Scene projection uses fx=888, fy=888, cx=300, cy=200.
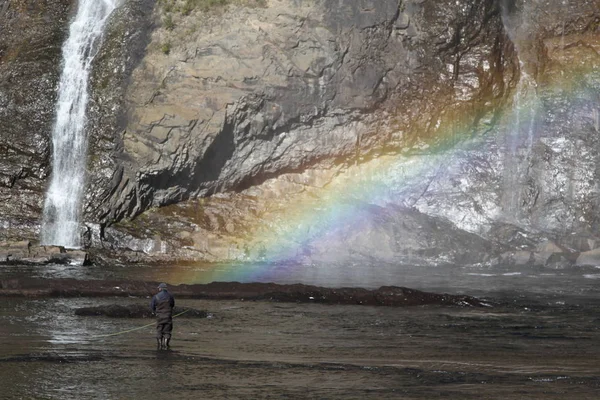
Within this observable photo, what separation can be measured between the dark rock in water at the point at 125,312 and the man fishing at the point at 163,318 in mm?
4429

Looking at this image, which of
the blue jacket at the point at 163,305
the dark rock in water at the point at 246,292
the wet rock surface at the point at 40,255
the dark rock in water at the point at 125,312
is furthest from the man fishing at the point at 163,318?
the wet rock surface at the point at 40,255

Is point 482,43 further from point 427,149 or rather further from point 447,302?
point 447,302

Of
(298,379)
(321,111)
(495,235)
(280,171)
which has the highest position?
(321,111)

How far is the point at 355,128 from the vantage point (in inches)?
1703

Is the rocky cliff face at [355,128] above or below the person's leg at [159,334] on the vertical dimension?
above

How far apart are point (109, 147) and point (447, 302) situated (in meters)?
20.6

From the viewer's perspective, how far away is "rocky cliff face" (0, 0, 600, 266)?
40406 mm

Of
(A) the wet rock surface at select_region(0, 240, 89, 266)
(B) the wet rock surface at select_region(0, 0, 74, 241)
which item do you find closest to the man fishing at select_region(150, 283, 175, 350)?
(A) the wet rock surface at select_region(0, 240, 89, 266)

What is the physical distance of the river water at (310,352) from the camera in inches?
559

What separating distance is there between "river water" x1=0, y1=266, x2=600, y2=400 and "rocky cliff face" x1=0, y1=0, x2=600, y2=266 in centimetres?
1536

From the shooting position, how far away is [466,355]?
1734 cm

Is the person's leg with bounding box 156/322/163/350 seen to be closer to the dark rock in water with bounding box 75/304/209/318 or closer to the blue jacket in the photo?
the blue jacket

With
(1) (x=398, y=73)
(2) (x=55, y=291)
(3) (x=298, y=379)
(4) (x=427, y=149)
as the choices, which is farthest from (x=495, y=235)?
(3) (x=298, y=379)

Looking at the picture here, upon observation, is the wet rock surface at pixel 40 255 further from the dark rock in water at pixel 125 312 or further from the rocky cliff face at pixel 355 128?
the dark rock in water at pixel 125 312
